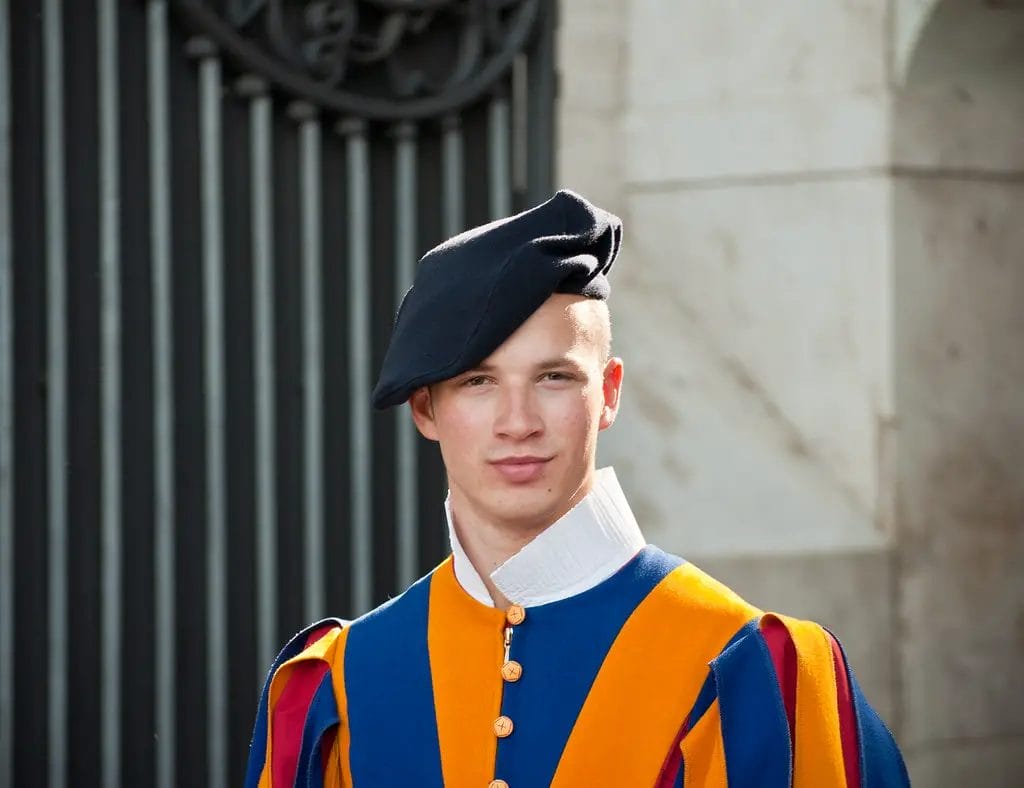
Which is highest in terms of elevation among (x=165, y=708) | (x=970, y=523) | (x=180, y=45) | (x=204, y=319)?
(x=180, y=45)

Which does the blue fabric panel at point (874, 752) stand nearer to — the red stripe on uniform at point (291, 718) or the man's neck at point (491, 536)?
the man's neck at point (491, 536)

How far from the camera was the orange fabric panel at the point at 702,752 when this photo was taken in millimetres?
2186

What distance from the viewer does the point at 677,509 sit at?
13.7 ft

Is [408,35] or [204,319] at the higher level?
[408,35]

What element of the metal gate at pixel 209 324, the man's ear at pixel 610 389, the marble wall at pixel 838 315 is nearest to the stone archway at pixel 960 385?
the marble wall at pixel 838 315

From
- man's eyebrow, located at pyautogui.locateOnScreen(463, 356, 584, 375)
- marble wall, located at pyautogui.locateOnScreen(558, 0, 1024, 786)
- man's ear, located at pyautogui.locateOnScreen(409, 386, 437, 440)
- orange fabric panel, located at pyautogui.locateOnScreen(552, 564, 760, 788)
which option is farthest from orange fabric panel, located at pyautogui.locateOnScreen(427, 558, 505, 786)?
marble wall, located at pyautogui.locateOnScreen(558, 0, 1024, 786)

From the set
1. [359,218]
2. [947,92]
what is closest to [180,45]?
[359,218]

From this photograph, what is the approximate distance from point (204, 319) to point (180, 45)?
2.03ft

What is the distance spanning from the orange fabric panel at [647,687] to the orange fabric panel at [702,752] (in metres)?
0.03

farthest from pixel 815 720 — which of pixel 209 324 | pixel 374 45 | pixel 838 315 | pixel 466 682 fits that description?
pixel 374 45

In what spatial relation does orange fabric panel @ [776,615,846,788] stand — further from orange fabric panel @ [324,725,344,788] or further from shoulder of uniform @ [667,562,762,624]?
orange fabric panel @ [324,725,344,788]

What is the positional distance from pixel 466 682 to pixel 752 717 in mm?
396

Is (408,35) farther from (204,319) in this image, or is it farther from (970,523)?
(970,523)

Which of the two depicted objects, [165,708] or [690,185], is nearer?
[165,708]
